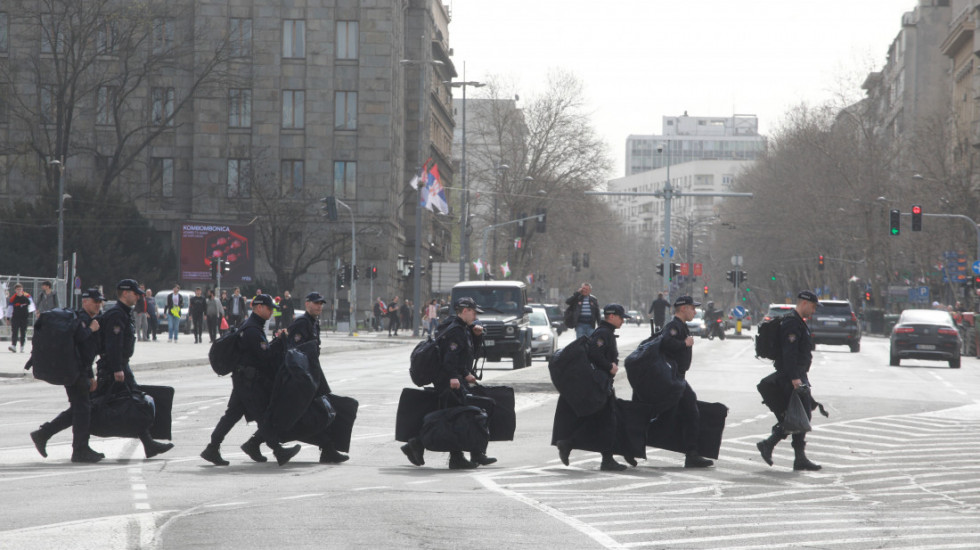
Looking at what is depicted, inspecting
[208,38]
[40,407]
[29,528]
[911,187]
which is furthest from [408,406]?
[911,187]

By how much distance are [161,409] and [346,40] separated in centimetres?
6073

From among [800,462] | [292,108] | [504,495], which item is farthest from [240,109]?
[504,495]

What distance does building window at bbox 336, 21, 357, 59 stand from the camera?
239 ft

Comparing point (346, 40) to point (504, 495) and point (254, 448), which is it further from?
point (504, 495)

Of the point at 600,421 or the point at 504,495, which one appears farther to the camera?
the point at 600,421

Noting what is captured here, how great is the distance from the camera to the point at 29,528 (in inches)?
357

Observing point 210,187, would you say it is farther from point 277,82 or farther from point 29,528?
point 29,528

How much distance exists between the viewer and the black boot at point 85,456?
13391 millimetres

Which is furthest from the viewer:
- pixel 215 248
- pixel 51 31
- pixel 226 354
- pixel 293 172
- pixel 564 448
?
pixel 293 172

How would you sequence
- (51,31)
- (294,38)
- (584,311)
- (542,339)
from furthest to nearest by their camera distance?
(294,38)
(51,31)
(542,339)
(584,311)

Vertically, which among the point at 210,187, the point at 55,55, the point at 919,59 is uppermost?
the point at 919,59

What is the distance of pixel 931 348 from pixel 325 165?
4018 cm

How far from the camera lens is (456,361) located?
12992mm

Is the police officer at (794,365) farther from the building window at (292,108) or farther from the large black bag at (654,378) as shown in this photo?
the building window at (292,108)
